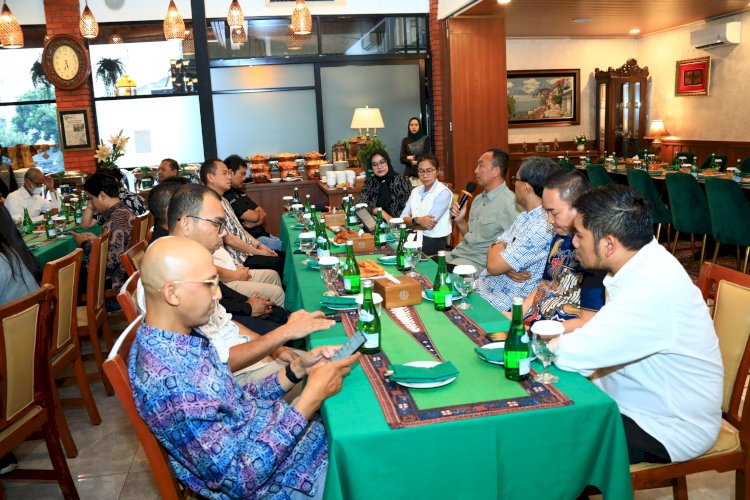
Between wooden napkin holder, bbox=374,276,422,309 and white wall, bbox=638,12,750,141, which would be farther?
white wall, bbox=638,12,750,141

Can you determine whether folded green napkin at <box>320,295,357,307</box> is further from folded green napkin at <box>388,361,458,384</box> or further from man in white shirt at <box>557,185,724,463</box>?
man in white shirt at <box>557,185,724,463</box>

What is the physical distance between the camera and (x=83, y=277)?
17.1 ft

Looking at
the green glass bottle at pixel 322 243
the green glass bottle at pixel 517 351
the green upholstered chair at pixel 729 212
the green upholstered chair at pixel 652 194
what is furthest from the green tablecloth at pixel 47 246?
the green upholstered chair at pixel 652 194

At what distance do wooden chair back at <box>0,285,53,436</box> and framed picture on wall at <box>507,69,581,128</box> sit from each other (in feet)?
36.9

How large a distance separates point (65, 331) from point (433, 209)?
2.79m

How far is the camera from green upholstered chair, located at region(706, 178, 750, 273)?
561 centimetres

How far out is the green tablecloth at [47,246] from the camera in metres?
4.81

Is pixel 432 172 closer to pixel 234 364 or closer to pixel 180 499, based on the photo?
pixel 234 364

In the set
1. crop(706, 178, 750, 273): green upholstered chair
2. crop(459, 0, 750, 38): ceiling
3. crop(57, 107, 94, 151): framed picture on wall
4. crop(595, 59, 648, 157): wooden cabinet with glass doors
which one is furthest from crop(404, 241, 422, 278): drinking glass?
crop(595, 59, 648, 157): wooden cabinet with glass doors

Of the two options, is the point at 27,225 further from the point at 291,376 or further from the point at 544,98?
the point at 544,98

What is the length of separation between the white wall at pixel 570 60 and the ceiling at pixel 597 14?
0.27 m

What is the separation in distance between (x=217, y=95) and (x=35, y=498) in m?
7.46

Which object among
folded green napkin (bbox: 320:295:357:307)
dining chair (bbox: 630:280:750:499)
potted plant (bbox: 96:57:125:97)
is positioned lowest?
dining chair (bbox: 630:280:750:499)

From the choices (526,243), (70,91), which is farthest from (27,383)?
(70,91)
